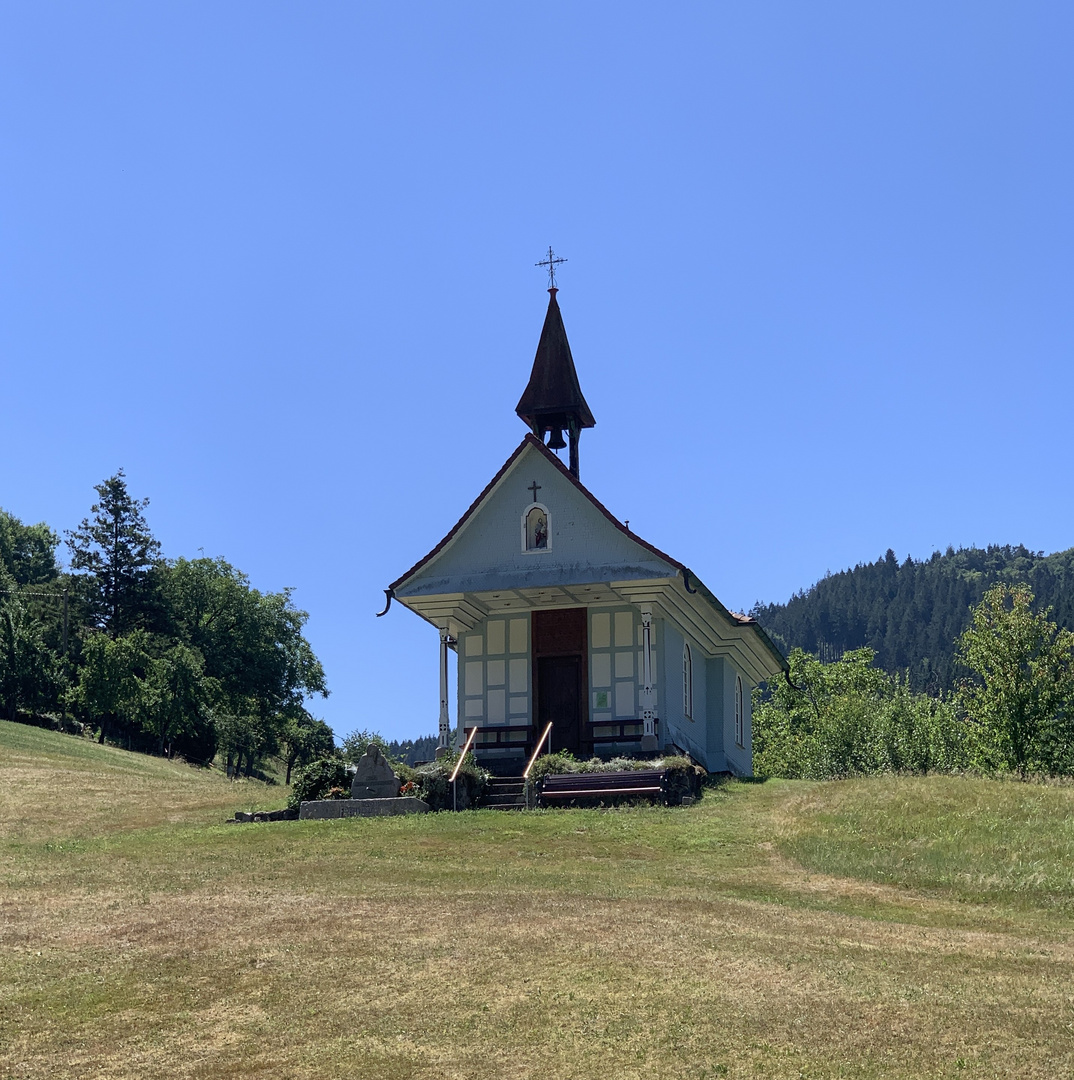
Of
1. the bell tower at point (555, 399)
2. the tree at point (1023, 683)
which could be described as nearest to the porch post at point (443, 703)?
the bell tower at point (555, 399)

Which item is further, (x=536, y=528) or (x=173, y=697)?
(x=173, y=697)

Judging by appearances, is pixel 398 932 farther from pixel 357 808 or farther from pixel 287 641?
pixel 287 641

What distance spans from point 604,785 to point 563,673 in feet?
20.8

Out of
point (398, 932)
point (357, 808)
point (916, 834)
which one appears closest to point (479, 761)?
point (357, 808)

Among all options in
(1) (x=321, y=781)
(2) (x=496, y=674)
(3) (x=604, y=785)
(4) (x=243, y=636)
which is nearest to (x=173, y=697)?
(4) (x=243, y=636)

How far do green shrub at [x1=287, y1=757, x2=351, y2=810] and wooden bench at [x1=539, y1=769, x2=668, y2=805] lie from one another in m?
4.10

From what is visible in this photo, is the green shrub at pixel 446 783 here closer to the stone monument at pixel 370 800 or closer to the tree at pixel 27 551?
the stone monument at pixel 370 800

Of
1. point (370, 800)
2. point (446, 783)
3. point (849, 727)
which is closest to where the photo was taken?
point (370, 800)

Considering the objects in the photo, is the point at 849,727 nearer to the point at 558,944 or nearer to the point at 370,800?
the point at 370,800

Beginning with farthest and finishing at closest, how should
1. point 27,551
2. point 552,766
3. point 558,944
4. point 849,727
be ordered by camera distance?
point 27,551
point 849,727
point 552,766
point 558,944

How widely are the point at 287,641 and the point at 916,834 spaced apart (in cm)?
5815

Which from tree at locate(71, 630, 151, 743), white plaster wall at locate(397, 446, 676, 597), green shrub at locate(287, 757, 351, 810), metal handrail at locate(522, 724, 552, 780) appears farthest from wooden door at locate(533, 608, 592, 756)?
tree at locate(71, 630, 151, 743)

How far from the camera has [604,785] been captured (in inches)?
1153

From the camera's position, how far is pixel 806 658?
87438 millimetres
